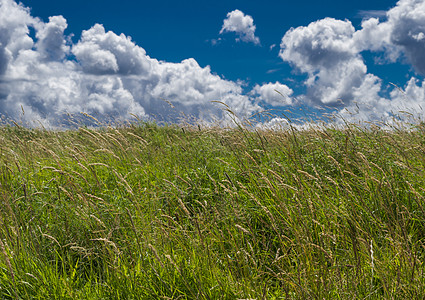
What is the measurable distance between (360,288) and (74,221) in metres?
2.52

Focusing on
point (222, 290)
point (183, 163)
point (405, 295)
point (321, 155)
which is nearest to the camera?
point (405, 295)

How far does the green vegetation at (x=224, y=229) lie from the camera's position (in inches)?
82.7

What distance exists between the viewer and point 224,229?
3.15m

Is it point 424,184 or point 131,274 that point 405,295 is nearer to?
point 131,274

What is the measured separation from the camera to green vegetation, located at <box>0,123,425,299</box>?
2.10 m

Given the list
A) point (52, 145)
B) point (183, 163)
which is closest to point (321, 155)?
point (183, 163)

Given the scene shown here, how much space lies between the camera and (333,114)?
5.76m

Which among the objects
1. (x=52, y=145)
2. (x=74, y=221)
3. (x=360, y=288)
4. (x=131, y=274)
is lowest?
(x=360, y=288)

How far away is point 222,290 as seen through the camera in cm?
209

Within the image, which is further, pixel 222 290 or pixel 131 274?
pixel 131 274

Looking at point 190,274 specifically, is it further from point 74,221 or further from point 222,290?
point 74,221

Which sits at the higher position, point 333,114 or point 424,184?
point 333,114

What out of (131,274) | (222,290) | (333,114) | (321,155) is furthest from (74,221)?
(333,114)

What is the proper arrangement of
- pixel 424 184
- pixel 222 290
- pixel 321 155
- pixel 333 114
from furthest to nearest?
1. pixel 333 114
2. pixel 321 155
3. pixel 424 184
4. pixel 222 290
